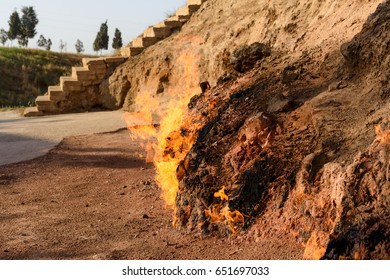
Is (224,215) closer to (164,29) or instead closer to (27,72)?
(164,29)

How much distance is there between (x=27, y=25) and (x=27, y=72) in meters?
21.5

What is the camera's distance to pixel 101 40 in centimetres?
5012

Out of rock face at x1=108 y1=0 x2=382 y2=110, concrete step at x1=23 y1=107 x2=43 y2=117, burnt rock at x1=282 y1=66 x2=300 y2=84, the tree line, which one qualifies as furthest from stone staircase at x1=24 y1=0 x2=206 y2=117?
the tree line

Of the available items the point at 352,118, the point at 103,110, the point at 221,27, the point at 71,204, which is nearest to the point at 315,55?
the point at 352,118

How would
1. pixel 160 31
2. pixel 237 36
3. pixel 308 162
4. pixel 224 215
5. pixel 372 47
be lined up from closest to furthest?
pixel 308 162 < pixel 224 215 < pixel 372 47 < pixel 237 36 < pixel 160 31

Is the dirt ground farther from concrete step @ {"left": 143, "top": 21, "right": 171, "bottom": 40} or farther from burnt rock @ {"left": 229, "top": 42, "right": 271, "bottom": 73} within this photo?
concrete step @ {"left": 143, "top": 21, "right": 171, "bottom": 40}

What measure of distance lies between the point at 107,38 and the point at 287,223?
155 ft

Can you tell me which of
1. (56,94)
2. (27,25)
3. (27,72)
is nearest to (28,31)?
(27,25)

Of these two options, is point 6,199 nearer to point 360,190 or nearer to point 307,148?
point 307,148

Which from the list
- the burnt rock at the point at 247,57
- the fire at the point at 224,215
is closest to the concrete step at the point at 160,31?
the burnt rock at the point at 247,57

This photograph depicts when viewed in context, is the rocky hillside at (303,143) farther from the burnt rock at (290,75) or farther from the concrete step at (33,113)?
the concrete step at (33,113)

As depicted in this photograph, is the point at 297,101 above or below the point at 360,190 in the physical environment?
above

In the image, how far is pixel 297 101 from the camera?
670cm

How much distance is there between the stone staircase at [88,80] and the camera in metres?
15.7
